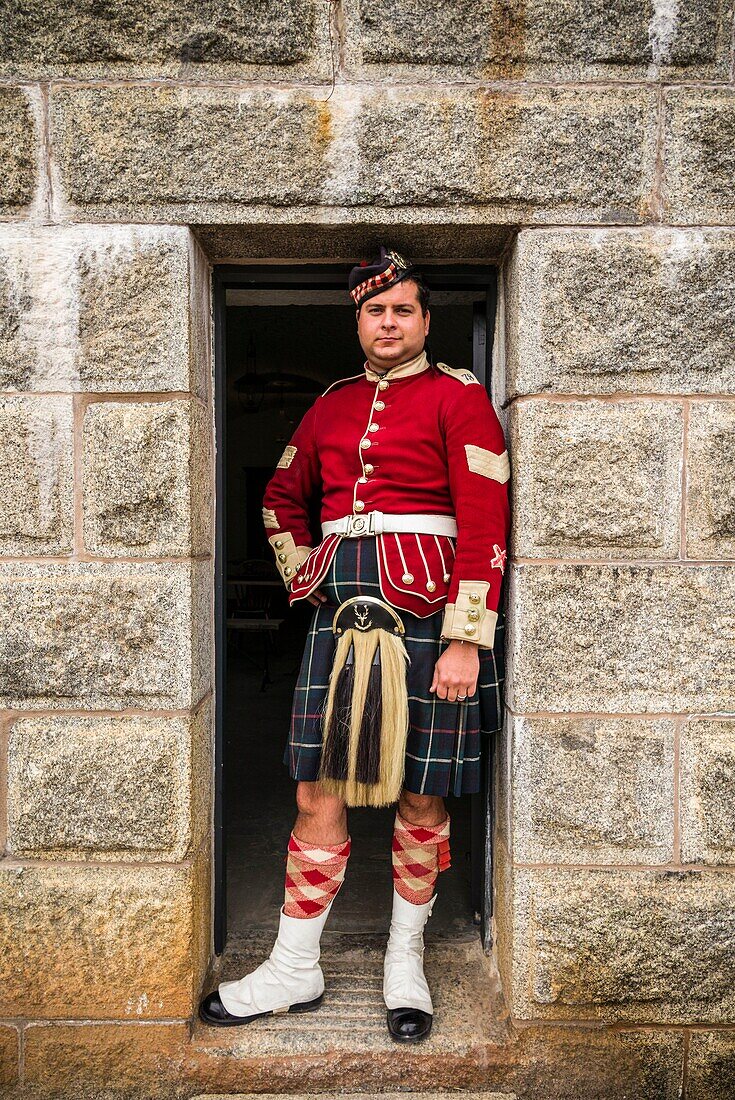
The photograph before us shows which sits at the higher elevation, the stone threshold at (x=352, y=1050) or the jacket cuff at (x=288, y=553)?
the jacket cuff at (x=288, y=553)

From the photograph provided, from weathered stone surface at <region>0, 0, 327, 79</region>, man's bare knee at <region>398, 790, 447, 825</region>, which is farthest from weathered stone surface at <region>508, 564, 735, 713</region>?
weathered stone surface at <region>0, 0, 327, 79</region>

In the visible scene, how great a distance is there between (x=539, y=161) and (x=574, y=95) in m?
0.18

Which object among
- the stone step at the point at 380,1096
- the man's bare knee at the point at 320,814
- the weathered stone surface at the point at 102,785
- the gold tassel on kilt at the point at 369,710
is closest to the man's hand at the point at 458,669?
the gold tassel on kilt at the point at 369,710

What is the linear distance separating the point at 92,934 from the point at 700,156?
248 cm

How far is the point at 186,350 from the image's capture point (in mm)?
1909

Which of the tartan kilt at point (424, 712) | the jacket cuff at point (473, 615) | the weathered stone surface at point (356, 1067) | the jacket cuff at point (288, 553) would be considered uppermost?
the jacket cuff at point (288, 553)

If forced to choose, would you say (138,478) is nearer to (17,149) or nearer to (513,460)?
(17,149)

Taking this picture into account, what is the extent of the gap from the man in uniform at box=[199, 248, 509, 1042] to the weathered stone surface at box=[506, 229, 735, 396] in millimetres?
269

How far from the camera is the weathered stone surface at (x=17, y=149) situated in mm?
1867

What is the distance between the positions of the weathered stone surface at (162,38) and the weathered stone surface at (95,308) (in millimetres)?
391

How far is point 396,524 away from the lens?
1.97 m

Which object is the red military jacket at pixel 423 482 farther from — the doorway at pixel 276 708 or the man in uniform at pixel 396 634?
the doorway at pixel 276 708

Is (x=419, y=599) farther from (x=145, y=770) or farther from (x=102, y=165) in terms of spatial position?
(x=102, y=165)

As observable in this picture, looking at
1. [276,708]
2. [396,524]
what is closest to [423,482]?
[396,524]
